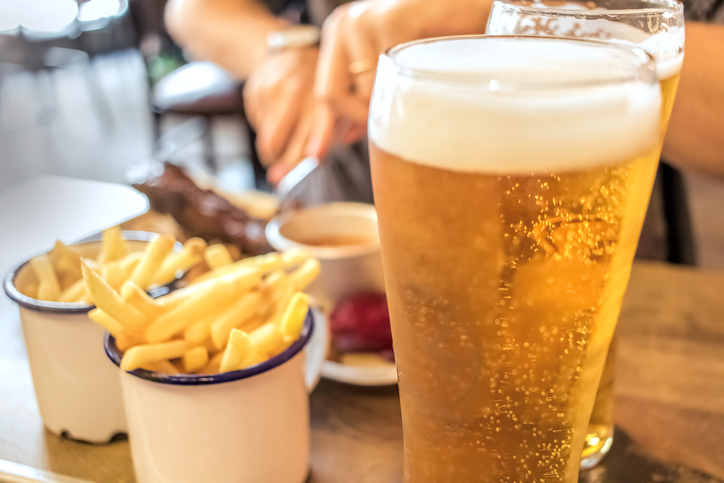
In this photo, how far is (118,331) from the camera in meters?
0.62

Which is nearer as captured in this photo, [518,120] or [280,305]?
[518,120]

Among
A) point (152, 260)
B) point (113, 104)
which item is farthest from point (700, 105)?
point (113, 104)

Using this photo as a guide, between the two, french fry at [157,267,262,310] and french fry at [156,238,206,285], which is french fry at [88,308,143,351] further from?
french fry at [156,238,206,285]

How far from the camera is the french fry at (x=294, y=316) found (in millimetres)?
649

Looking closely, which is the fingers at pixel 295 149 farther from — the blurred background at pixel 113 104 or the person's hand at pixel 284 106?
the blurred background at pixel 113 104

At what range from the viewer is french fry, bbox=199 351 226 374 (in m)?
0.66

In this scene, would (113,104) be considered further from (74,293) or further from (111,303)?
(111,303)

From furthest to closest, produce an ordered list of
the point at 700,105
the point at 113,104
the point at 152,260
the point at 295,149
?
the point at 113,104 < the point at 295,149 < the point at 700,105 < the point at 152,260

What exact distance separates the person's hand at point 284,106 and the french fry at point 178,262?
495 mm

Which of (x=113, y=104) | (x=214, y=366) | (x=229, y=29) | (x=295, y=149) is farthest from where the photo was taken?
(x=113, y=104)

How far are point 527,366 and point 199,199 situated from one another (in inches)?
35.7

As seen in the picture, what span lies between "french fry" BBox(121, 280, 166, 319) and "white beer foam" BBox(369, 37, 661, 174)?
12.5 inches

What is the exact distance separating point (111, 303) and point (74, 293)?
0.22 m

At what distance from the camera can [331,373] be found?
0.89 metres
